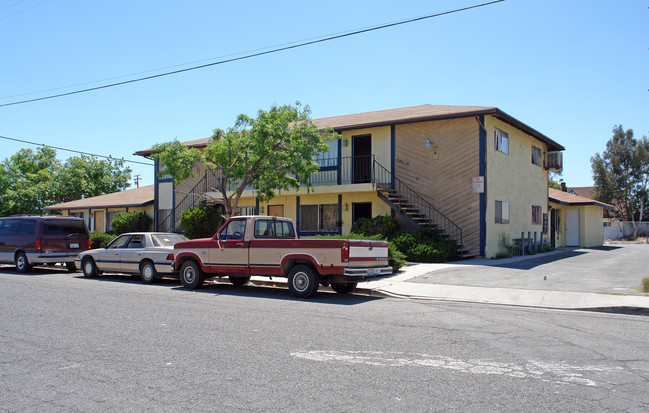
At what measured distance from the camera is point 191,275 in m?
12.7

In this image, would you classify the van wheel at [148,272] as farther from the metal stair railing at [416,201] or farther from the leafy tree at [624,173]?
the leafy tree at [624,173]

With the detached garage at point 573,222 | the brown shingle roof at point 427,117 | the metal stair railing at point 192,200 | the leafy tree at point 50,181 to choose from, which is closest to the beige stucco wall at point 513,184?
the brown shingle roof at point 427,117

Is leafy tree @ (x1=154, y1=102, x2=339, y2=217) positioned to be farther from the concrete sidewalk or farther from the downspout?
the downspout

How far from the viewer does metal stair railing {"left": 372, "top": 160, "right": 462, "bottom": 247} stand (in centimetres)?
2003

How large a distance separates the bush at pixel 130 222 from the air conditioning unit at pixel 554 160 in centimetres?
2219

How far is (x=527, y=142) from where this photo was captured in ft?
81.3

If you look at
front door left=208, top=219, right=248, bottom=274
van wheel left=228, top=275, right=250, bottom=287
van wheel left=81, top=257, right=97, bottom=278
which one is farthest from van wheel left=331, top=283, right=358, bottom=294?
van wheel left=81, top=257, right=97, bottom=278

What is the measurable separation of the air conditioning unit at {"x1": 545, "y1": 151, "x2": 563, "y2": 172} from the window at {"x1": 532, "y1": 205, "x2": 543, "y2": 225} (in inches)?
96.5

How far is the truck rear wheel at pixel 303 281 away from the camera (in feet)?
35.4

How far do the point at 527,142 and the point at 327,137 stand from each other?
11.4 meters

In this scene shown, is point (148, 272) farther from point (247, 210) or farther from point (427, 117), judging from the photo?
point (427, 117)

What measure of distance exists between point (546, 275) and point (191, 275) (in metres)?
9.85

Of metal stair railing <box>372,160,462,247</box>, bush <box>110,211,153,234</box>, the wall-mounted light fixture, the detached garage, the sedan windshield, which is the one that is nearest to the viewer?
the sedan windshield

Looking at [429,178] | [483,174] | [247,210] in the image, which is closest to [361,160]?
[429,178]
